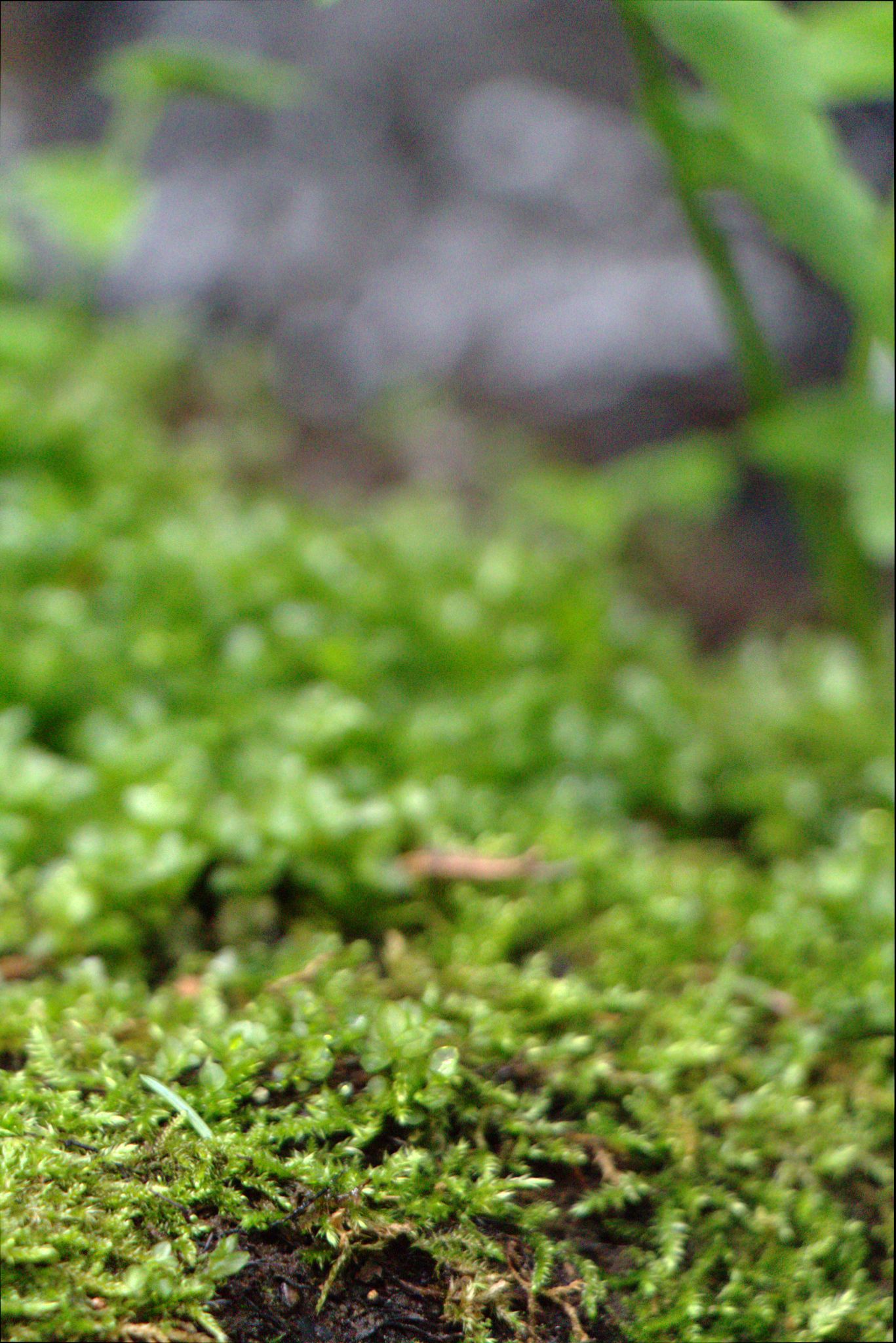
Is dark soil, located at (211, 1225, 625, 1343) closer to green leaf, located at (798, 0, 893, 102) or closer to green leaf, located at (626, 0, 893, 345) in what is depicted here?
green leaf, located at (626, 0, 893, 345)

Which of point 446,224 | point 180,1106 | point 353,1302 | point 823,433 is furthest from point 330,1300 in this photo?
point 446,224

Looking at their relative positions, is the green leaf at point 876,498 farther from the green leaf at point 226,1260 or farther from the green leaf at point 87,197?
the green leaf at point 87,197

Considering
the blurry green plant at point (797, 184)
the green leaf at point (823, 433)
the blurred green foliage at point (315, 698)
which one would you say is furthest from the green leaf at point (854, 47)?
the blurred green foliage at point (315, 698)

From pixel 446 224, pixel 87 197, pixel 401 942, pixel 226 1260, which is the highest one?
pixel 87 197

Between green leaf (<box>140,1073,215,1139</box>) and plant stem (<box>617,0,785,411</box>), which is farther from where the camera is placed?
plant stem (<box>617,0,785,411</box>)

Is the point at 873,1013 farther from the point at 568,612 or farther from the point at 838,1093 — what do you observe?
the point at 568,612

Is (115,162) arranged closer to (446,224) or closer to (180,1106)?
(446,224)

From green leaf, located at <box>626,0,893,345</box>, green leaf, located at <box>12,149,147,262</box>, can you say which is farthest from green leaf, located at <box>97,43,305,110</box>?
green leaf, located at <box>626,0,893,345</box>
